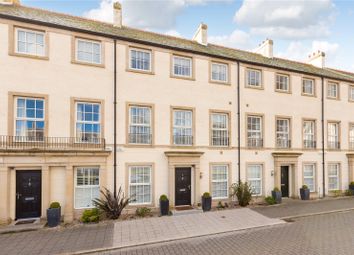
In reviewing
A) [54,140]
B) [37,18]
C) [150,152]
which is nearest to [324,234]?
[150,152]

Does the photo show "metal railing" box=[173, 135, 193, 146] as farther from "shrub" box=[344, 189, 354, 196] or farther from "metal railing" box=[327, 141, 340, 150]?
"shrub" box=[344, 189, 354, 196]

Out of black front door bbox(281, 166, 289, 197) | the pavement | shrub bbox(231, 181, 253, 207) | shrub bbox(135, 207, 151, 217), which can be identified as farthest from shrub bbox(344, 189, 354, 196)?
shrub bbox(135, 207, 151, 217)

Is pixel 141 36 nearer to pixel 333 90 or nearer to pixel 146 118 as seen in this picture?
pixel 146 118

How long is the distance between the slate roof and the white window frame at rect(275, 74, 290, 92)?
587mm

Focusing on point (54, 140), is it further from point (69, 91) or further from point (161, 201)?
point (161, 201)

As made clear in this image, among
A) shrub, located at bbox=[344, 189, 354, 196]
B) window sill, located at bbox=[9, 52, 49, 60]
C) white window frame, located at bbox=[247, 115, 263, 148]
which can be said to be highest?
window sill, located at bbox=[9, 52, 49, 60]

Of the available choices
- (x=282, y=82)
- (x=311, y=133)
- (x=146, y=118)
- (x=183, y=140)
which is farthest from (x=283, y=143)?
(x=146, y=118)

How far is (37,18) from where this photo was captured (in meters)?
11.8

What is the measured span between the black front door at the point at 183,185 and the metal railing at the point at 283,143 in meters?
6.96

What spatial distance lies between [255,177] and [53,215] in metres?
12.0

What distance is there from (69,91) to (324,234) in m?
13.3

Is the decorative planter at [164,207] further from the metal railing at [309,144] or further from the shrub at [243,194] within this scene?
the metal railing at [309,144]

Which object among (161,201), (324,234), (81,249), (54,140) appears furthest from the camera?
(161,201)

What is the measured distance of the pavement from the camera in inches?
334
